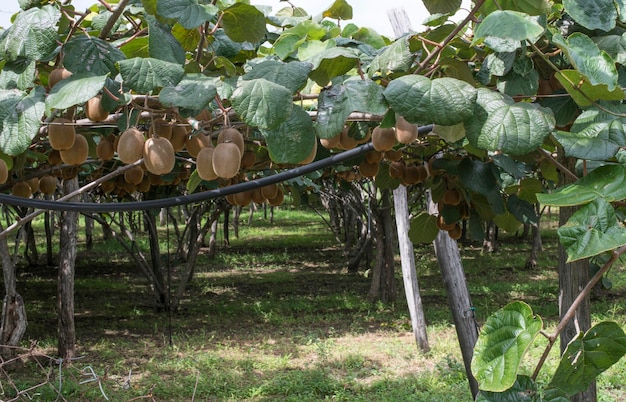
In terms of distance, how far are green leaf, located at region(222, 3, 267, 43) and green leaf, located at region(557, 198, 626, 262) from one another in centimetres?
79

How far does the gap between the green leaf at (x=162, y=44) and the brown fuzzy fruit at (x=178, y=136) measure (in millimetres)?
222

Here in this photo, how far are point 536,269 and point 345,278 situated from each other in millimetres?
3629

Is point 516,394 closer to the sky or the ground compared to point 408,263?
closer to the sky

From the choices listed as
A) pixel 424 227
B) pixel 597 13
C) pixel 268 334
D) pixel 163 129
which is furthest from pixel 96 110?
pixel 268 334

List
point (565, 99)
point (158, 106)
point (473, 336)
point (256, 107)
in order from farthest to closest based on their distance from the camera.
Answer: point (473, 336) → point (565, 99) → point (158, 106) → point (256, 107)

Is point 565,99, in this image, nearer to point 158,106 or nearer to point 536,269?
point 158,106

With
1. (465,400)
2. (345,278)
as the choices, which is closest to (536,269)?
(345,278)

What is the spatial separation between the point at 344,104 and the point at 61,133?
607 millimetres

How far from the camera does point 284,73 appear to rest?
123 centimetres

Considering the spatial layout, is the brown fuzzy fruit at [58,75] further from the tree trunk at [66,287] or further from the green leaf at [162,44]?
the tree trunk at [66,287]

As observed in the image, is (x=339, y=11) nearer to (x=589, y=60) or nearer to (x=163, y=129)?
(x=163, y=129)

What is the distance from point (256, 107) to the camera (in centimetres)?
112

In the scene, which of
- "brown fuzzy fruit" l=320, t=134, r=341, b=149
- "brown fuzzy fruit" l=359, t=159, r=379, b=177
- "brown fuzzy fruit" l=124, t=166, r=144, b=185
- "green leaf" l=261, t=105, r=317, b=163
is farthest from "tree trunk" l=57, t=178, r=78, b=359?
"green leaf" l=261, t=105, r=317, b=163

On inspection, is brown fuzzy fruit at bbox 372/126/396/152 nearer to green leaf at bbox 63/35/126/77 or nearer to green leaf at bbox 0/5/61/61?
green leaf at bbox 63/35/126/77
